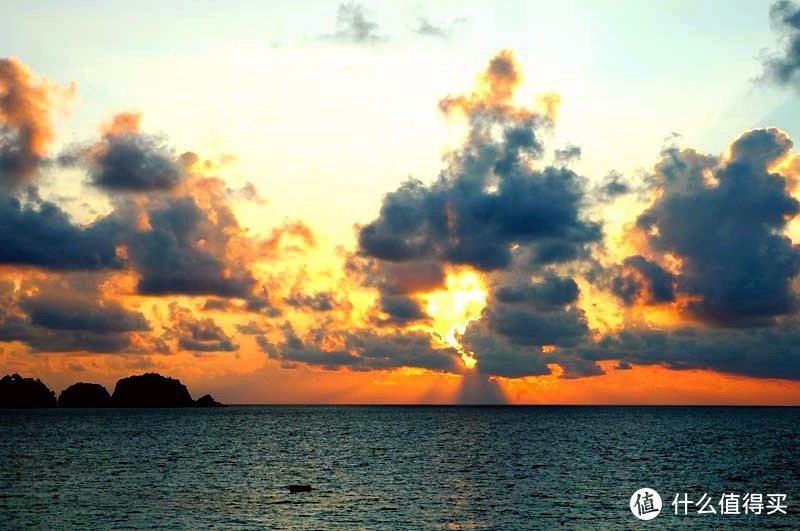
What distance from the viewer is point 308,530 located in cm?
6756

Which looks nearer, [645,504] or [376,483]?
[645,504]

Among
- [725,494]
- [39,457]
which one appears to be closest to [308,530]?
[725,494]

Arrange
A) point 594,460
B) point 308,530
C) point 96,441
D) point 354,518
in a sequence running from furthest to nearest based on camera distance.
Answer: point 96,441
point 594,460
point 354,518
point 308,530

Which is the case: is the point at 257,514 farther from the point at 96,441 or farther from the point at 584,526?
the point at 96,441

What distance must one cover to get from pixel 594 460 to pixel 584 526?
203 feet

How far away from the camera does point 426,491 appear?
92.4m

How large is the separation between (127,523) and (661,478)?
68.6 metres

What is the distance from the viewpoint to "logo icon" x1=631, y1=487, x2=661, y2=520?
75812mm

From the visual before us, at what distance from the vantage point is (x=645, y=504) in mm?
81500

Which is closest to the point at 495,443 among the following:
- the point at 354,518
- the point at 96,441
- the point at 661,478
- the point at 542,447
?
the point at 542,447

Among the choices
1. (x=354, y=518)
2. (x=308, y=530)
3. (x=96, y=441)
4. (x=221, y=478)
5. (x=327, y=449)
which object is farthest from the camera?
(x=96, y=441)

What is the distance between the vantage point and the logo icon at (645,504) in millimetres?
75812

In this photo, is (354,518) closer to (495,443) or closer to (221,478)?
(221,478)

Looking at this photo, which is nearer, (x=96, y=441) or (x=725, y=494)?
(x=725, y=494)
